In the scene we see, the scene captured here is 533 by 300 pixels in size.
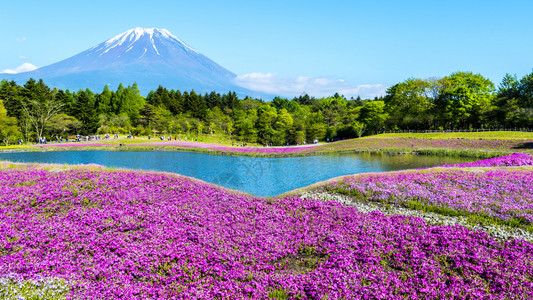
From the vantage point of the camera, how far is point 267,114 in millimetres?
107312

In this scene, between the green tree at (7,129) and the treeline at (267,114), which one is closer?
the green tree at (7,129)

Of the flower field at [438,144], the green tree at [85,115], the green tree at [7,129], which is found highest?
the green tree at [85,115]

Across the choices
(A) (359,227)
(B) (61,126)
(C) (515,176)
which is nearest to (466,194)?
(C) (515,176)

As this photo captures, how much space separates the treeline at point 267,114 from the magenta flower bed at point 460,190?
63.2m

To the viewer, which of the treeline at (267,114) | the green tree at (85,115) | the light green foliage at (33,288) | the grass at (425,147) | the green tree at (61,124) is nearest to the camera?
the light green foliage at (33,288)

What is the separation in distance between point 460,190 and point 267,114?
9236 cm

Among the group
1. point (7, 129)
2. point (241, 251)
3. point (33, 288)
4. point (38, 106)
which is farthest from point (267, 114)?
point (33, 288)

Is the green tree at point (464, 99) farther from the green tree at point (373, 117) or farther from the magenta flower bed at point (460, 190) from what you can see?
the magenta flower bed at point (460, 190)

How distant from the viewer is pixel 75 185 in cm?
1611

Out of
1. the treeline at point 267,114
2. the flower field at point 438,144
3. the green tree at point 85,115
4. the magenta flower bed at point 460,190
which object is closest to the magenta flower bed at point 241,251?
the magenta flower bed at point 460,190

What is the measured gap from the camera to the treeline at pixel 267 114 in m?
77.1

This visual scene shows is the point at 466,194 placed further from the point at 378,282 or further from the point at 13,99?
the point at 13,99

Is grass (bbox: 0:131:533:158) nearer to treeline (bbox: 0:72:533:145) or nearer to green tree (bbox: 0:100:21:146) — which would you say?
green tree (bbox: 0:100:21:146)

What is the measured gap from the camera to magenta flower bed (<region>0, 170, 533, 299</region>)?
772 centimetres
